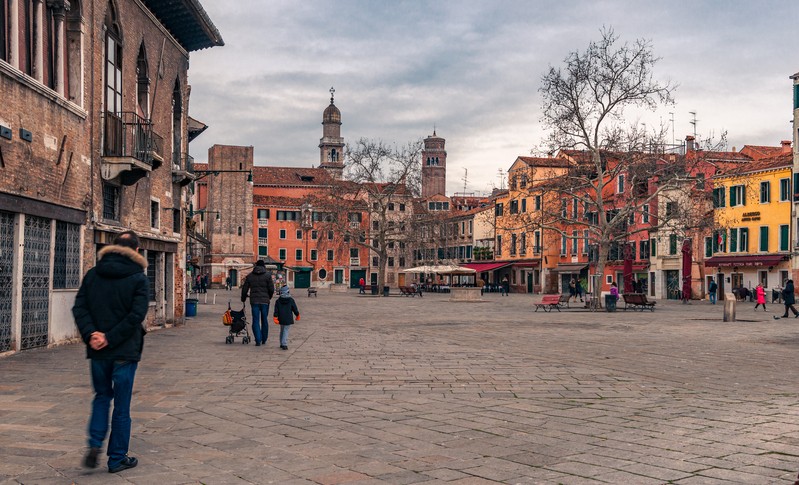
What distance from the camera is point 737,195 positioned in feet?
177

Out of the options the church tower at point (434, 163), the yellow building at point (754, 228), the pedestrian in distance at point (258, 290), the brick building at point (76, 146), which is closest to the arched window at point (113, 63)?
the brick building at point (76, 146)

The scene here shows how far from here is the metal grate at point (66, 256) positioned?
1575 centimetres

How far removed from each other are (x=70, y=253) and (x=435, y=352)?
7303mm

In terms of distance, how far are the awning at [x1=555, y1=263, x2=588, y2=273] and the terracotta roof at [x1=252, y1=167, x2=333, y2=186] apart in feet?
130

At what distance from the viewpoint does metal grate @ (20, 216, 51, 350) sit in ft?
46.9

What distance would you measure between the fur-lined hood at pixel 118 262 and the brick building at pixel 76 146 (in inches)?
314

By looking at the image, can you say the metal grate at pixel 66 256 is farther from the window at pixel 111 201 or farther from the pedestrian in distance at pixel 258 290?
the pedestrian in distance at pixel 258 290

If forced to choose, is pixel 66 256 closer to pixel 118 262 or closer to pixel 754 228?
pixel 118 262

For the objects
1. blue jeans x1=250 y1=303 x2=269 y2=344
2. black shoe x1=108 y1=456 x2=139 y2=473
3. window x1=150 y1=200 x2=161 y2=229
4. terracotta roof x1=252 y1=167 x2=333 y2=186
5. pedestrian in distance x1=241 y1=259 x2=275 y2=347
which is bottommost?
Answer: black shoe x1=108 y1=456 x2=139 y2=473

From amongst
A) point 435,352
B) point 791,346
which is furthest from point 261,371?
point 791,346

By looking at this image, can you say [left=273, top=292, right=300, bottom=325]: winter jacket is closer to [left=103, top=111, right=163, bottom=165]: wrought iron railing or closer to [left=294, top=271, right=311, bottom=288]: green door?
[left=103, top=111, right=163, bottom=165]: wrought iron railing

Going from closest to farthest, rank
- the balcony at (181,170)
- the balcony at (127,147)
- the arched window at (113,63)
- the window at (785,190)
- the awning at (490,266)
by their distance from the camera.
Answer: the balcony at (127,147)
the arched window at (113,63)
the balcony at (181,170)
the window at (785,190)
the awning at (490,266)

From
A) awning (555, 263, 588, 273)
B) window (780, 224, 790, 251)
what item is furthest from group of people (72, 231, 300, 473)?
awning (555, 263, 588, 273)

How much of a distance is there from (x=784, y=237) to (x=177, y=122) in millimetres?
38602
